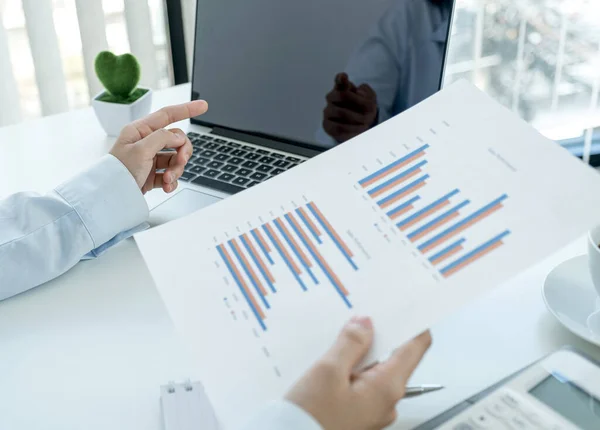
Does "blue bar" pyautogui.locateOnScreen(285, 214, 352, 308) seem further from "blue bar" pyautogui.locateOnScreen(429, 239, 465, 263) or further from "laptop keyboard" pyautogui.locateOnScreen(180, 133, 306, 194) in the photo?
"laptop keyboard" pyautogui.locateOnScreen(180, 133, 306, 194)

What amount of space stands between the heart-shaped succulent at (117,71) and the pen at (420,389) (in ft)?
2.13

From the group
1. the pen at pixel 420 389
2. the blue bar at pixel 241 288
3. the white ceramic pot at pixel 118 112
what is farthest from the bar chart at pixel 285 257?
the white ceramic pot at pixel 118 112

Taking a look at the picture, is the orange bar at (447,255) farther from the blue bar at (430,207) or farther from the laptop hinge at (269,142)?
the laptop hinge at (269,142)

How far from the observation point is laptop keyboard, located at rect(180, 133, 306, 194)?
0.84 metres

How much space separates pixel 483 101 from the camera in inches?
22.2

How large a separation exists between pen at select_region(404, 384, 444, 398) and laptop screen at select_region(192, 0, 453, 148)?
14.1 inches

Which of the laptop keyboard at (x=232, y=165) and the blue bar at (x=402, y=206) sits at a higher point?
the blue bar at (x=402, y=206)

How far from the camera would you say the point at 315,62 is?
869 millimetres

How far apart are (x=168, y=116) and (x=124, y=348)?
0.30 m

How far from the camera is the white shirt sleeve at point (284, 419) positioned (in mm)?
423

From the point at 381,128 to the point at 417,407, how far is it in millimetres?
228

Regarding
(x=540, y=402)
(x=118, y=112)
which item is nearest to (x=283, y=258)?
(x=540, y=402)

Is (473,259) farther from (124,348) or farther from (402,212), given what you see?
(124,348)

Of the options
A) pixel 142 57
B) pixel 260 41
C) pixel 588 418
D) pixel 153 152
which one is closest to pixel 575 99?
pixel 142 57
